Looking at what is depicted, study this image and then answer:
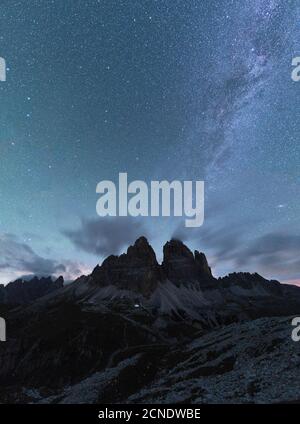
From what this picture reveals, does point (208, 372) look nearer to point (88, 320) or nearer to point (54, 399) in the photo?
point (54, 399)

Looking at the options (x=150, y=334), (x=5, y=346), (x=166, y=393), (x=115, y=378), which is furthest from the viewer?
(x=150, y=334)

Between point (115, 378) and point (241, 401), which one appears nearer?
point (241, 401)

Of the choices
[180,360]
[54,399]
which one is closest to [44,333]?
[54,399]

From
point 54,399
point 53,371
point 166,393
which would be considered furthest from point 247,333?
point 53,371

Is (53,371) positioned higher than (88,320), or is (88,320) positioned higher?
(88,320)

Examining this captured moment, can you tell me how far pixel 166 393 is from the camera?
137 ft

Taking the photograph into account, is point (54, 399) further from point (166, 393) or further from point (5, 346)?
point (5, 346)

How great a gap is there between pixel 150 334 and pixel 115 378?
112m

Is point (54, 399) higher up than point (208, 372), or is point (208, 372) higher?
point (208, 372)

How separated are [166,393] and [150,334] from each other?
131 metres
